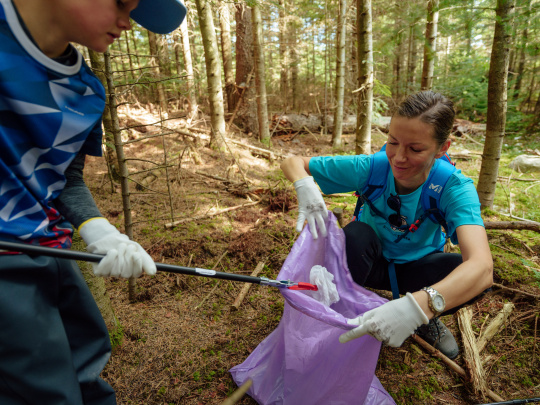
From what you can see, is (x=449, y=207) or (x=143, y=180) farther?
(x=143, y=180)

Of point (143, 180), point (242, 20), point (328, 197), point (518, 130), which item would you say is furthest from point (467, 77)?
point (143, 180)

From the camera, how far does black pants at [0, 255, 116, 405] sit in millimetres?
876

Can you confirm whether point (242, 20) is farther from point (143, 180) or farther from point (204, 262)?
point (204, 262)

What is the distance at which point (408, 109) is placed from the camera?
5.43 feet

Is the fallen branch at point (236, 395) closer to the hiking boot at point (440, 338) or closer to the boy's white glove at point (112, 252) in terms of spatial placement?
the boy's white glove at point (112, 252)

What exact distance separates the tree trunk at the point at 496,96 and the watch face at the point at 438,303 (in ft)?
9.29

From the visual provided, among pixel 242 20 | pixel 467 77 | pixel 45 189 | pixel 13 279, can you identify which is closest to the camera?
pixel 13 279

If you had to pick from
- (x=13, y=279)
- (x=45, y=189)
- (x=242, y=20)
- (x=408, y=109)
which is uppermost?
(x=242, y=20)

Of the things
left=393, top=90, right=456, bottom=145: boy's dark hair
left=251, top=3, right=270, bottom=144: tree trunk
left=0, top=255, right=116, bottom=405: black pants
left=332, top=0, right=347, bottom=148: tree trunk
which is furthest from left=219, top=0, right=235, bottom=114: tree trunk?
left=0, top=255, right=116, bottom=405: black pants

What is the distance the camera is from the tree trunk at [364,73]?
425 centimetres

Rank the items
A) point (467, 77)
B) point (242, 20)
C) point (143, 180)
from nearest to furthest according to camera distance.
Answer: point (143, 180) < point (242, 20) < point (467, 77)

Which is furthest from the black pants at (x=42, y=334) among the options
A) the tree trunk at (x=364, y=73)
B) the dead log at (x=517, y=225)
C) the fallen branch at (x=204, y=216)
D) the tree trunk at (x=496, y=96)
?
the tree trunk at (x=364, y=73)

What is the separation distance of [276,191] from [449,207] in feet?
8.53

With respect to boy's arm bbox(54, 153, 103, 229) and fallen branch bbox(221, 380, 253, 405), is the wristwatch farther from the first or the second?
boy's arm bbox(54, 153, 103, 229)
